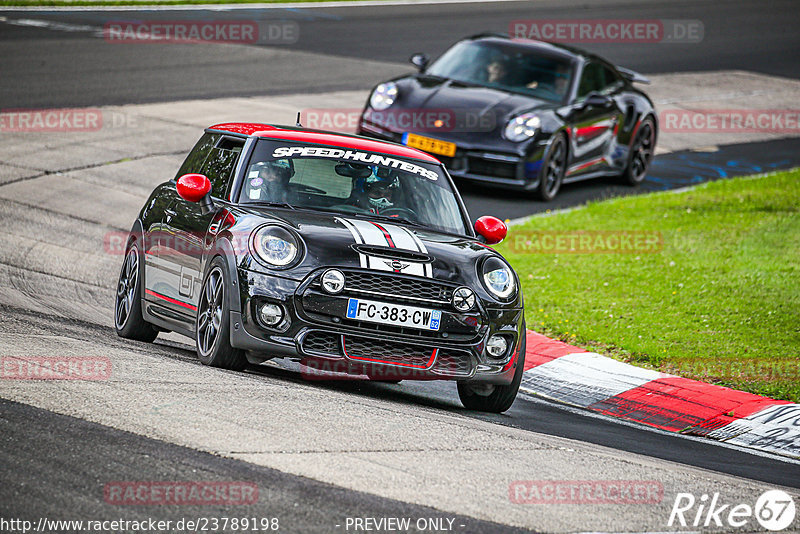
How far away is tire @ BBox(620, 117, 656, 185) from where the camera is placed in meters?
16.8

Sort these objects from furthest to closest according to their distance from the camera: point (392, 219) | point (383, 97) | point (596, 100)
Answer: point (596, 100)
point (383, 97)
point (392, 219)

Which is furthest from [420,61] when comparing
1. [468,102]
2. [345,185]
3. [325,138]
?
[345,185]

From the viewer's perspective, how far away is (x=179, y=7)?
2756 centimetres

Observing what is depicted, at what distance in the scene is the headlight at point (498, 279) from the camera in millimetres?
7363

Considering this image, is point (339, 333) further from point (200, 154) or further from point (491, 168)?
point (491, 168)

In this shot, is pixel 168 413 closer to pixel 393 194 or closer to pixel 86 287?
pixel 393 194

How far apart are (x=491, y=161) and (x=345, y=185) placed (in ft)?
21.2

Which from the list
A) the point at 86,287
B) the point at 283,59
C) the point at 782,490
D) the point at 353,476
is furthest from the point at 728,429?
the point at 283,59

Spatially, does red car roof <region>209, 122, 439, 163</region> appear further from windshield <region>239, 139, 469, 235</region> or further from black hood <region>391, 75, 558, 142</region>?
black hood <region>391, 75, 558, 142</region>

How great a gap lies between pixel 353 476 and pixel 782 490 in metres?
2.37

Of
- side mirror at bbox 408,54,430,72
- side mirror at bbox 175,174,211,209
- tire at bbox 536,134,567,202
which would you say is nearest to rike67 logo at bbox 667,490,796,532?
side mirror at bbox 175,174,211,209

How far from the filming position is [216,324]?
7293 millimetres

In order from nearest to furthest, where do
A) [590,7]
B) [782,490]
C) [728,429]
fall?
[782,490] < [728,429] < [590,7]

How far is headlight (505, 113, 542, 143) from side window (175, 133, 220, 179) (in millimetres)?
5993
